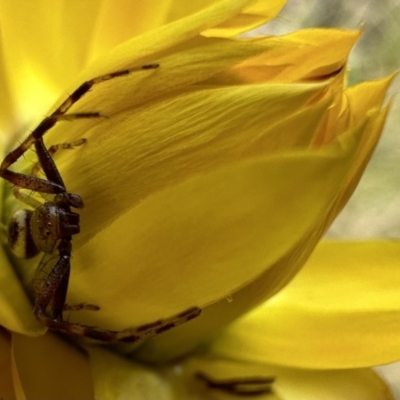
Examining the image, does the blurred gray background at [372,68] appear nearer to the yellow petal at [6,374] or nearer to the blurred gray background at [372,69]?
the blurred gray background at [372,69]

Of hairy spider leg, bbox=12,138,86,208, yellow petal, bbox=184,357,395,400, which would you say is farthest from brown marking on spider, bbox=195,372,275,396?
hairy spider leg, bbox=12,138,86,208

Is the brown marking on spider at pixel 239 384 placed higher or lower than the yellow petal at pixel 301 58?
lower

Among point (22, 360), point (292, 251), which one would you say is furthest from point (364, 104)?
point (22, 360)

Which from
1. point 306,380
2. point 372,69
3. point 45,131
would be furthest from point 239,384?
point 372,69

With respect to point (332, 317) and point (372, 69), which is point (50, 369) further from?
point (372, 69)

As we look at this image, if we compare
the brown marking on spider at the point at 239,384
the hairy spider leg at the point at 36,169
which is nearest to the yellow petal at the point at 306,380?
the brown marking on spider at the point at 239,384

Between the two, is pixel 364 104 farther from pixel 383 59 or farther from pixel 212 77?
pixel 383 59
